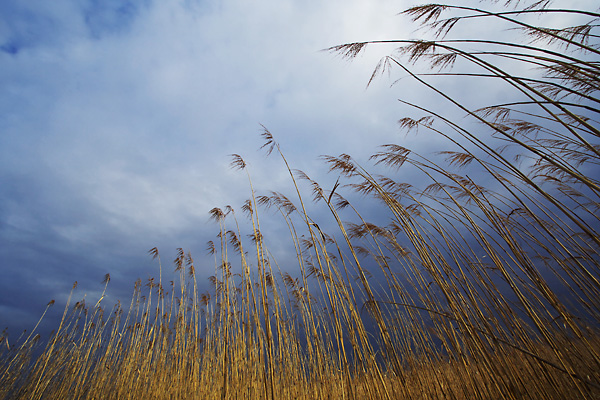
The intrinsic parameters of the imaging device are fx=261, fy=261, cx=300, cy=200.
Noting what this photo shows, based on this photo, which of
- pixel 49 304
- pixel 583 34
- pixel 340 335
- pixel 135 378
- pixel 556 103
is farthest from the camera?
pixel 49 304

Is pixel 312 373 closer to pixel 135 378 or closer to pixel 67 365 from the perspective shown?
pixel 135 378

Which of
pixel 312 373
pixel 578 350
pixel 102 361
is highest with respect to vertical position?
pixel 102 361

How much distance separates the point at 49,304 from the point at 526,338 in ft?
22.8

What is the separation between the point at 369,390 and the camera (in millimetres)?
1969

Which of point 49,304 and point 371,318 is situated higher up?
point 49,304

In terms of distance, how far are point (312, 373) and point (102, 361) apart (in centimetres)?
456

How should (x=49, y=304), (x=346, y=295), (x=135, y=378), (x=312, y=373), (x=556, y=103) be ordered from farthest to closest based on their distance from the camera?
(x=49, y=304)
(x=135, y=378)
(x=312, y=373)
(x=346, y=295)
(x=556, y=103)

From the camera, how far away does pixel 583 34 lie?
182cm

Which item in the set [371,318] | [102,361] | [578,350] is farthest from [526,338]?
[102,361]

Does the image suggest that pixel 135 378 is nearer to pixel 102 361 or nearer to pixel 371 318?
pixel 102 361

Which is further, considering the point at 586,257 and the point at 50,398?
the point at 50,398

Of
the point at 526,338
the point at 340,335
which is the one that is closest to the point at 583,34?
the point at 526,338

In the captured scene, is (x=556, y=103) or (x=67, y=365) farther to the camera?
(x=67, y=365)

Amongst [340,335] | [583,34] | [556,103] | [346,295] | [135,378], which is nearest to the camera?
[556,103]
